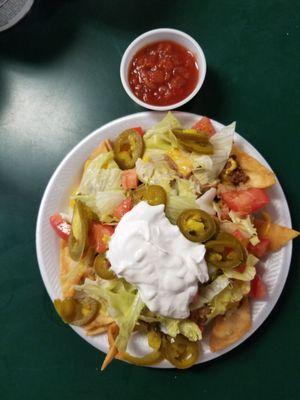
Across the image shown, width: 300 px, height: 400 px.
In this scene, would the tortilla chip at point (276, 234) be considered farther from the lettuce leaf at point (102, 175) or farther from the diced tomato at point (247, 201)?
the lettuce leaf at point (102, 175)

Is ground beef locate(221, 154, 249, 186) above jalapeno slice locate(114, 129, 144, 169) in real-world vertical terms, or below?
below

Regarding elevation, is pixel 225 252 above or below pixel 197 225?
below

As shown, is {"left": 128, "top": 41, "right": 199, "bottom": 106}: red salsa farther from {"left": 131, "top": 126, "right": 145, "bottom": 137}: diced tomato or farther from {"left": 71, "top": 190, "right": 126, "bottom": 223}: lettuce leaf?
{"left": 71, "top": 190, "right": 126, "bottom": 223}: lettuce leaf

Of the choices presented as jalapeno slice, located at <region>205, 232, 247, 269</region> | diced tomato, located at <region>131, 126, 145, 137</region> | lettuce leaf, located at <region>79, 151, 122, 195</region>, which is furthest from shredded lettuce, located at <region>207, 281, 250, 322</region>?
diced tomato, located at <region>131, 126, 145, 137</region>

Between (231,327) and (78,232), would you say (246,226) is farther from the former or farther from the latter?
(78,232)

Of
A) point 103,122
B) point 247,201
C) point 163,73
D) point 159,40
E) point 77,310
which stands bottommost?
point 77,310

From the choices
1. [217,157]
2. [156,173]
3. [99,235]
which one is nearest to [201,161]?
[217,157]

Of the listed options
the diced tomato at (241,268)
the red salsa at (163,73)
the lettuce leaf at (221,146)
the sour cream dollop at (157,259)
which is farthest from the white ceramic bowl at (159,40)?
the diced tomato at (241,268)
